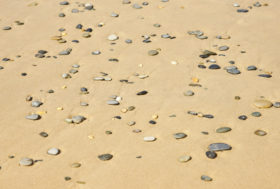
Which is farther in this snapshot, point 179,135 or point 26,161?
point 179,135

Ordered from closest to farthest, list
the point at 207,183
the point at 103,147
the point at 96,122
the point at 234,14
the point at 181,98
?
the point at 207,183, the point at 103,147, the point at 96,122, the point at 181,98, the point at 234,14

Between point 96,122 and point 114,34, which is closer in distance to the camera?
point 96,122

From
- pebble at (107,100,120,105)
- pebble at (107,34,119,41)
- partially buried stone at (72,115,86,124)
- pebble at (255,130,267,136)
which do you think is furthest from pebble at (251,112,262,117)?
pebble at (107,34,119,41)

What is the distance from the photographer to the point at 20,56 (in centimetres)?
558

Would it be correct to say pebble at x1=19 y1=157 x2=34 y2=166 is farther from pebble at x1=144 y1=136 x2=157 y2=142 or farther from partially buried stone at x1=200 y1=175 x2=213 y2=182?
partially buried stone at x1=200 y1=175 x2=213 y2=182

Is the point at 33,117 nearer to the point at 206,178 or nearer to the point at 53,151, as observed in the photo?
the point at 53,151

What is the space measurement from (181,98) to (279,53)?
1.62m

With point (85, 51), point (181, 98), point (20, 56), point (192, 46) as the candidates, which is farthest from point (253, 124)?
point (20, 56)

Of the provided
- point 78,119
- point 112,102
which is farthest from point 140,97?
point 78,119

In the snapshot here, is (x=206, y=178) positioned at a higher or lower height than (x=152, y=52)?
lower

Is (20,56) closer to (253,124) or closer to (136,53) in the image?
(136,53)

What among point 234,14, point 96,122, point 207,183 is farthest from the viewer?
point 234,14

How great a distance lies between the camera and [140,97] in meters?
4.62

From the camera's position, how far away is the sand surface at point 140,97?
3.59 metres
